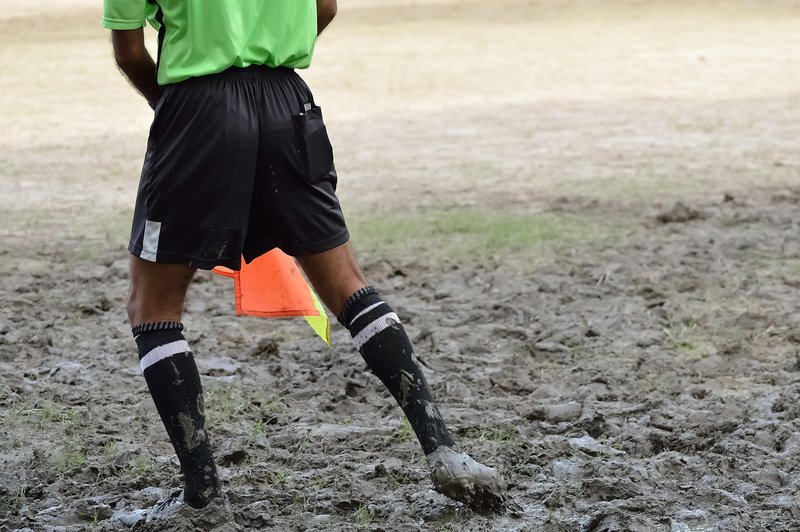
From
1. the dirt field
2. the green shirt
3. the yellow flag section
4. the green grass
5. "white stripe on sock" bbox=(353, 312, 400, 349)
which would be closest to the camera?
the green shirt

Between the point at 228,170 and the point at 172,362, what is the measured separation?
52cm

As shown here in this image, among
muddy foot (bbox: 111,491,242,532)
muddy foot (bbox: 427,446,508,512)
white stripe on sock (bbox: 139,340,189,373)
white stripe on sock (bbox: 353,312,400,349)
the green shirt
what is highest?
the green shirt

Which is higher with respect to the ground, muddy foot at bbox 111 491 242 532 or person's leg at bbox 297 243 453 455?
person's leg at bbox 297 243 453 455

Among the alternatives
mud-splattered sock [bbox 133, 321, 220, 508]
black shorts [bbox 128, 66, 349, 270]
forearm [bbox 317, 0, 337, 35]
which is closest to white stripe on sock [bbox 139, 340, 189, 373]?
mud-splattered sock [bbox 133, 321, 220, 508]

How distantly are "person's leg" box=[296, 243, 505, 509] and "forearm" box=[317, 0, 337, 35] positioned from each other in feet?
2.26

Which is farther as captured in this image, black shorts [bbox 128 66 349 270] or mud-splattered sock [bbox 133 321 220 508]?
mud-splattered sock [bbox 133 321 220 508]

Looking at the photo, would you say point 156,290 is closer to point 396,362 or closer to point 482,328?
point 396,362

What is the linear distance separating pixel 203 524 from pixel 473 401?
138 centimetres

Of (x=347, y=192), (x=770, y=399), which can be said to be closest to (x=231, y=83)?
(x=770, y=399)

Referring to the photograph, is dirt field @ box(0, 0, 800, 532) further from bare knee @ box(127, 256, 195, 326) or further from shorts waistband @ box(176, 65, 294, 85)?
shorts waistband @ box(176, 65, 294, 85)

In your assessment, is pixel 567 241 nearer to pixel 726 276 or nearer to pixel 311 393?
pixel 726 276

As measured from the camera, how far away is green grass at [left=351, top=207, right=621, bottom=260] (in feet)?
21.4

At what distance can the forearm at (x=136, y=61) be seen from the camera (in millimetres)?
3066

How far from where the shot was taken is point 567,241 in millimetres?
6625
